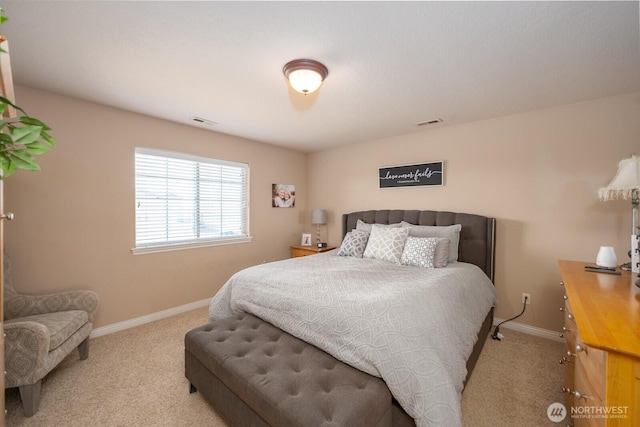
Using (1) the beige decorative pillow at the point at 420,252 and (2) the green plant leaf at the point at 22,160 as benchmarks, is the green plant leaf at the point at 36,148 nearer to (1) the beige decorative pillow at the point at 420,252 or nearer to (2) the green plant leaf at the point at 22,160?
(2) the green plant leaf at the point at 22,160

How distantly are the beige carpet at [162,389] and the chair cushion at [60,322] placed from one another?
14.2 inches

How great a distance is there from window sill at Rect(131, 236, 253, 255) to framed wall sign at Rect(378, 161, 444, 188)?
213 cm

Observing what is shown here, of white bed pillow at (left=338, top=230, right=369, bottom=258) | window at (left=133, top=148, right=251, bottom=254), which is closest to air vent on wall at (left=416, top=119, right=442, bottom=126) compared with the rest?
white bed pillow at (left=338, top=230, right=369, bottom=258)

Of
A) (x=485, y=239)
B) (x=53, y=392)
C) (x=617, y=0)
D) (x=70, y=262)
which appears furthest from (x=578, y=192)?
(x=70, y=262)

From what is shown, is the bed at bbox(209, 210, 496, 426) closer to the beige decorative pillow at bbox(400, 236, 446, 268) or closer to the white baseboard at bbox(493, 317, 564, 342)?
the beige decorative pillow at bbox(400, 236, 446, 268)

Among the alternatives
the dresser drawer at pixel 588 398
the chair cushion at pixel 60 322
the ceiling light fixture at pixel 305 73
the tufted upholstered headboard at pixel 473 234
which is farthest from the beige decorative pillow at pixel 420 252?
the chair cushion at pixel 60 322

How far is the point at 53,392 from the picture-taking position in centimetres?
189

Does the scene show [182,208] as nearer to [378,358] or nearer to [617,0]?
[378,358]

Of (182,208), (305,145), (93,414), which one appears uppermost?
(305,145)

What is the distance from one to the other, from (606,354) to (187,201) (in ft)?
12.0

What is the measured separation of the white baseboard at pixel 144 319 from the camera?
2.72 meters

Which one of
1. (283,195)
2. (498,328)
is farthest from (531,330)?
(283,195)

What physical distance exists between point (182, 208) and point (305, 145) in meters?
2.00

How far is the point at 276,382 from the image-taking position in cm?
133
